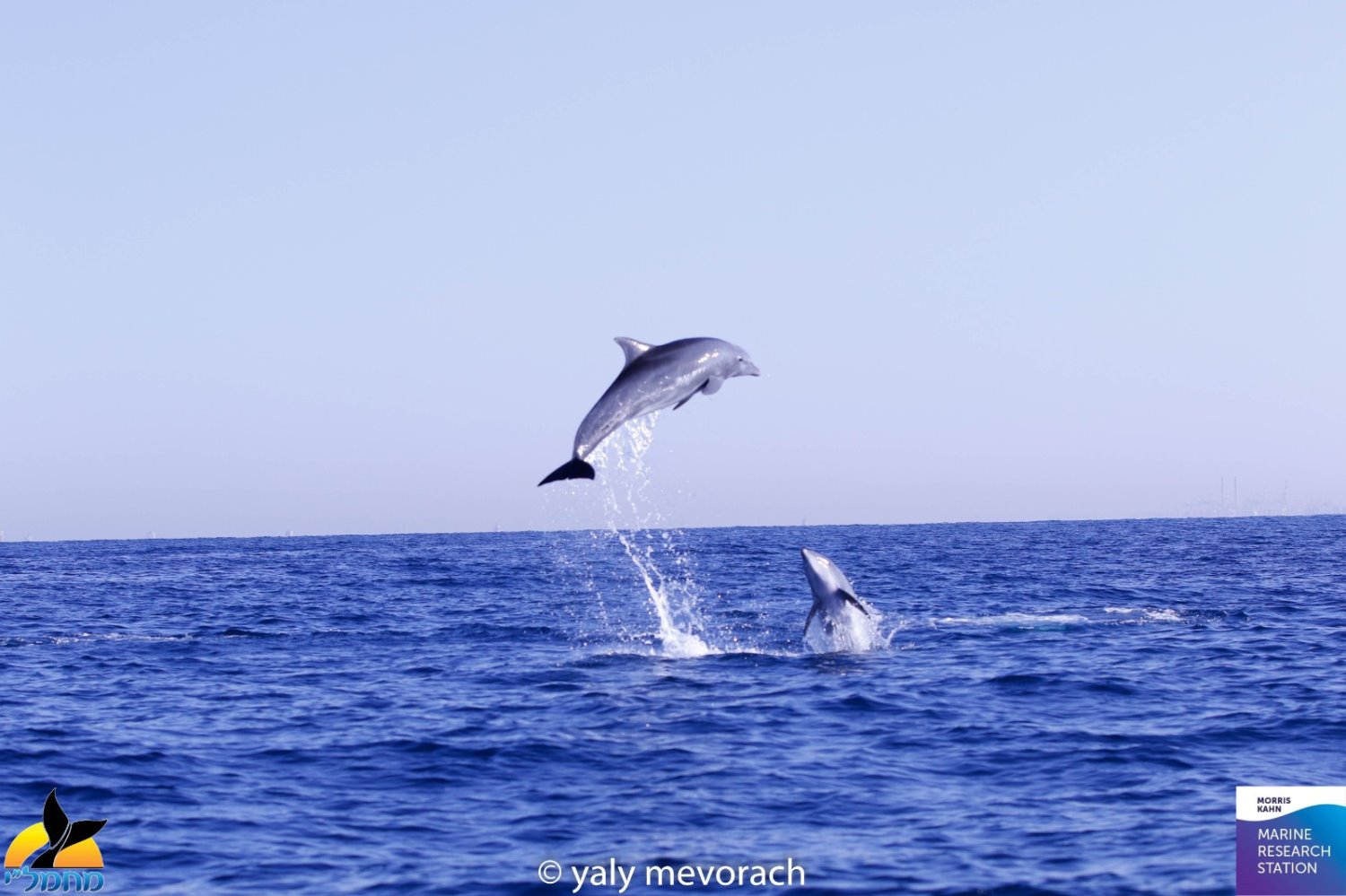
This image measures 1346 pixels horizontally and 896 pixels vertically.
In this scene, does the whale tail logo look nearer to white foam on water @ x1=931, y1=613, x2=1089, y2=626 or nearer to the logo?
the logo

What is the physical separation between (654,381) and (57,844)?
23.7ft

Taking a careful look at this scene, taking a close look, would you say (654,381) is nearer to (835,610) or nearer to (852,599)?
(852,599)

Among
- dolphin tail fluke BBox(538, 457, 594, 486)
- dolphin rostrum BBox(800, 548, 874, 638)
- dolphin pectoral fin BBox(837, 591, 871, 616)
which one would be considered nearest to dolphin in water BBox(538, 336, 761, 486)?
dolphin tail fluke BBox(538, 457, 594, 486)

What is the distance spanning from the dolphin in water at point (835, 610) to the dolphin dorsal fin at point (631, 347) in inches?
333

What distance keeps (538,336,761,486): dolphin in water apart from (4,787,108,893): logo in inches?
218

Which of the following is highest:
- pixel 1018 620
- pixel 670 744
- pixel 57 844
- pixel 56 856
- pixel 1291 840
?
pixel 1018 620

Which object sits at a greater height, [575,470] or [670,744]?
[575,470]

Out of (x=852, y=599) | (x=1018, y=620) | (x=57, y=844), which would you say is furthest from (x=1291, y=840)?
(x=1018, y=620)

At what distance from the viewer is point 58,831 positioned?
13117 millimetres

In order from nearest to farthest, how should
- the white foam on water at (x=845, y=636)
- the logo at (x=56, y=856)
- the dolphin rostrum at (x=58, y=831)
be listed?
the logo at (x=56, y=856), the dolphin rostrum at (x=58, y=831), the white foam on water at (x=845, y=636)

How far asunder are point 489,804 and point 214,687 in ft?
32.2

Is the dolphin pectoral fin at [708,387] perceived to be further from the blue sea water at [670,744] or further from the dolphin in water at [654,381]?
the blue sea water at [670,744]

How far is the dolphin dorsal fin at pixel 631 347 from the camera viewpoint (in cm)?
1520

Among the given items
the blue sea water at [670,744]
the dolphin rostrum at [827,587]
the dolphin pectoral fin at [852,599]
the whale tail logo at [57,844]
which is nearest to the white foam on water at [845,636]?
the dolphin rostrum at [827,587]
